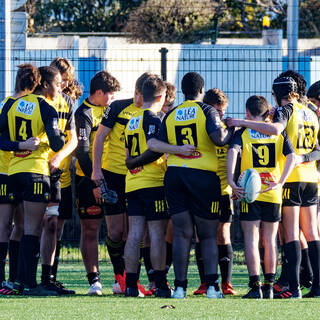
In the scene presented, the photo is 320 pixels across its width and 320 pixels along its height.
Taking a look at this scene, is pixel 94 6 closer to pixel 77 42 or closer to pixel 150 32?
pixel 150 32

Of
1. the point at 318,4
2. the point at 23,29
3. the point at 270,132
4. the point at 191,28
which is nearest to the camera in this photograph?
the point at 270,132

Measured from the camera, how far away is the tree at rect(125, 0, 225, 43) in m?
32.2

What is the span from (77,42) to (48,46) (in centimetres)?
357

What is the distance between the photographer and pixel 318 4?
35.2 m

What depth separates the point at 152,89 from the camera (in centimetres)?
801

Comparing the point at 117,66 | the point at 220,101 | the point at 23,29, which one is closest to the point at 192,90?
the point at 220,101

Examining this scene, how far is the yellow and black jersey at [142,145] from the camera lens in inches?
313

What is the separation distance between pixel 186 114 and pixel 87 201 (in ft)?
5.17

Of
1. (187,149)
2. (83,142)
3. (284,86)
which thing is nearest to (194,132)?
(187,149)

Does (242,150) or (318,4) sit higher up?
(318,4)

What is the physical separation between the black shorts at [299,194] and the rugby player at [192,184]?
0.70 meters

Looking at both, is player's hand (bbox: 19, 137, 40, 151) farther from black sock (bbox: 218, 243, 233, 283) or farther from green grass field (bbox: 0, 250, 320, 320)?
black sock (bbox: 218, 243, 233, 283)

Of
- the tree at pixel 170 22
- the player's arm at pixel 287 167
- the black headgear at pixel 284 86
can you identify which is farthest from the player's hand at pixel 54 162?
the tree at pixel 170 22

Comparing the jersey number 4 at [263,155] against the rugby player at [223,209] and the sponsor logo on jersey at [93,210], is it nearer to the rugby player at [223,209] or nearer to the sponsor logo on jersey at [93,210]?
the rugby player at [223,209]
